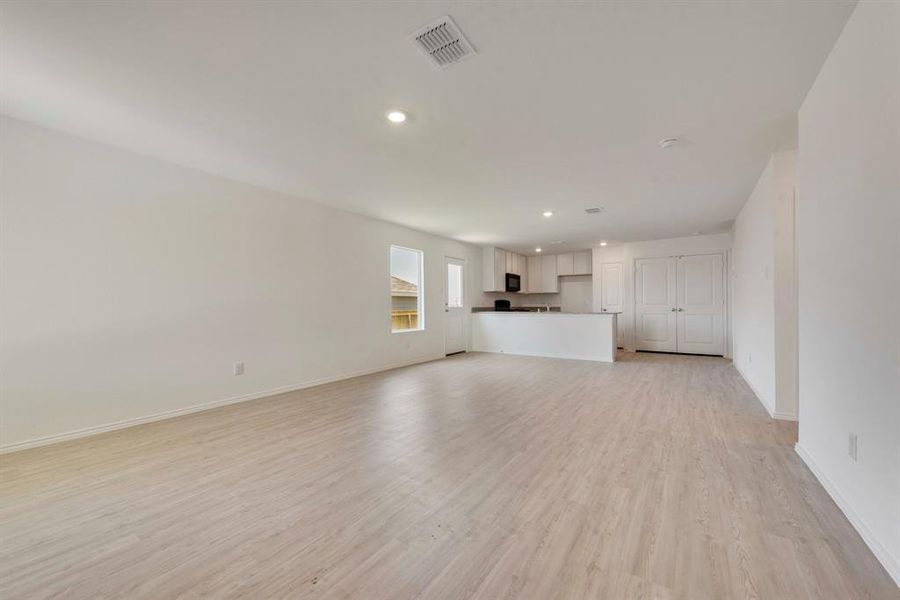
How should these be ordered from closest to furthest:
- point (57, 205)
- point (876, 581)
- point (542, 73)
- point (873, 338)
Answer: point (876, 581) → point (873, 338) → point (542, 73) → point (57, 205)

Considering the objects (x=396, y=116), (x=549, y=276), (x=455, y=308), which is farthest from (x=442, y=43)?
(x=549, y=276)

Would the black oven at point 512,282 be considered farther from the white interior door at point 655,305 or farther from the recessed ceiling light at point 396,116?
the recessed ceiling light at point 396,116

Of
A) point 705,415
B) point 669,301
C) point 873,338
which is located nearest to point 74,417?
point 873,338

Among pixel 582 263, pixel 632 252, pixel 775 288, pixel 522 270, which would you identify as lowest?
pixel 775 288

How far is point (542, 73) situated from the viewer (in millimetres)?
2051

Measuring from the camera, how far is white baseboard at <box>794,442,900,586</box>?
4.57 feet

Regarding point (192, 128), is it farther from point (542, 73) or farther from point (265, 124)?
point (542, 73)

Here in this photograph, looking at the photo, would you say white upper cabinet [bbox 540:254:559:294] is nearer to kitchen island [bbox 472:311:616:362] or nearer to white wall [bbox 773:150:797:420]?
kitchen island [bbox 472:311:616:362]

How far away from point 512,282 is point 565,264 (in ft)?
5.12

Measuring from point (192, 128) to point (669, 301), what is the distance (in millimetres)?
8155

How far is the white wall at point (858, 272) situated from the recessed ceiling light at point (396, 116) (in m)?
2.30

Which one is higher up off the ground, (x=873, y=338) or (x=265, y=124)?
(x=265, y=124)

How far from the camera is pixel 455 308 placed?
25.0 feet

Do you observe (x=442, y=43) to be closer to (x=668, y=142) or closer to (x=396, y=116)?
(x=396, y=116)
